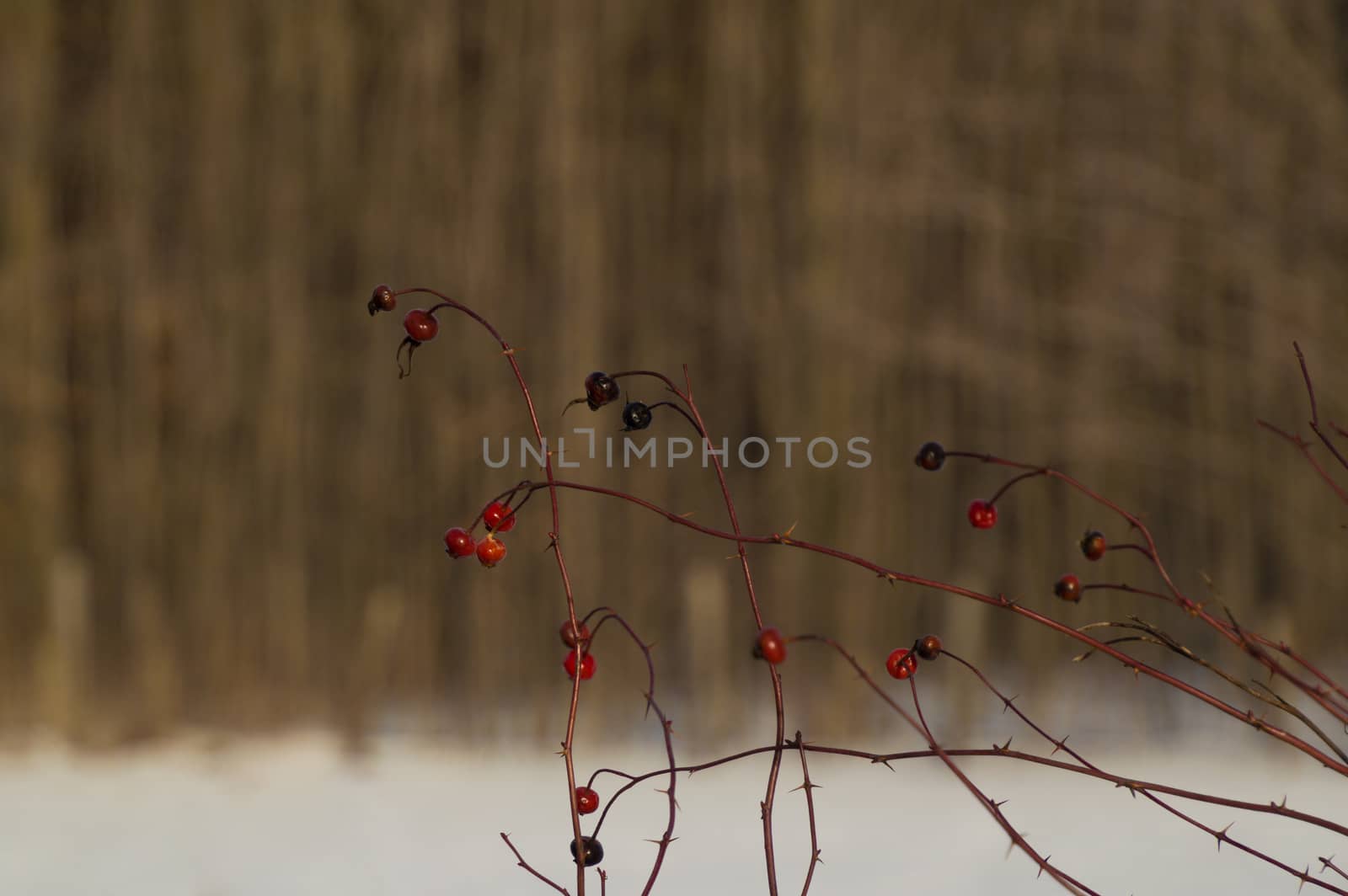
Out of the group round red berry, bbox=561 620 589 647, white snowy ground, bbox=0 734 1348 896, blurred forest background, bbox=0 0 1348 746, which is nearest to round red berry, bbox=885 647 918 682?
round red berry, bbox=561 620 589 647

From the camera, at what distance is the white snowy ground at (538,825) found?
1.07m

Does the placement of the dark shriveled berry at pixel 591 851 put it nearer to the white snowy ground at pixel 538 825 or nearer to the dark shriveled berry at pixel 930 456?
the dark shriveled berry at pixel 930 456

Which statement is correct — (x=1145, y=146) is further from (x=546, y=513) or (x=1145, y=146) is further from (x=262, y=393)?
(x=262, y=393)

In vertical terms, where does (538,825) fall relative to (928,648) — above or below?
below

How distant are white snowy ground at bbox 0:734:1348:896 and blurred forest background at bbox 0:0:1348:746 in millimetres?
66

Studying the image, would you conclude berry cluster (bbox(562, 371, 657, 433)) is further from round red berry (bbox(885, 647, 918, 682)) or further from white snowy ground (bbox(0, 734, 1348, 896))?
white snowy ground (bbox(0, 734, 1348, 896))

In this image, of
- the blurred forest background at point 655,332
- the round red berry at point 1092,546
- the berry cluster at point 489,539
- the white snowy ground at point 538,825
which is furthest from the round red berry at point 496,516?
the blurred forest background at point 655,332

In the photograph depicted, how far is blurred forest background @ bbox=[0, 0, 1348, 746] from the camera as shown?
141cm

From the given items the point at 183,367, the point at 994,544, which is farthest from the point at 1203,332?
the point at 183,367

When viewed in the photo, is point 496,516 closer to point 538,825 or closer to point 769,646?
point 769,646

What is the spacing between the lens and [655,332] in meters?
1.43

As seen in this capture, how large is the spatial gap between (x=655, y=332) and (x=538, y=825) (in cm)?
59

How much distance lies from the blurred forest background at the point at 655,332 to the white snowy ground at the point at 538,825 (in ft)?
0.22

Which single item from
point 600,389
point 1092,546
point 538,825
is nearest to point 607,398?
point 600,389
